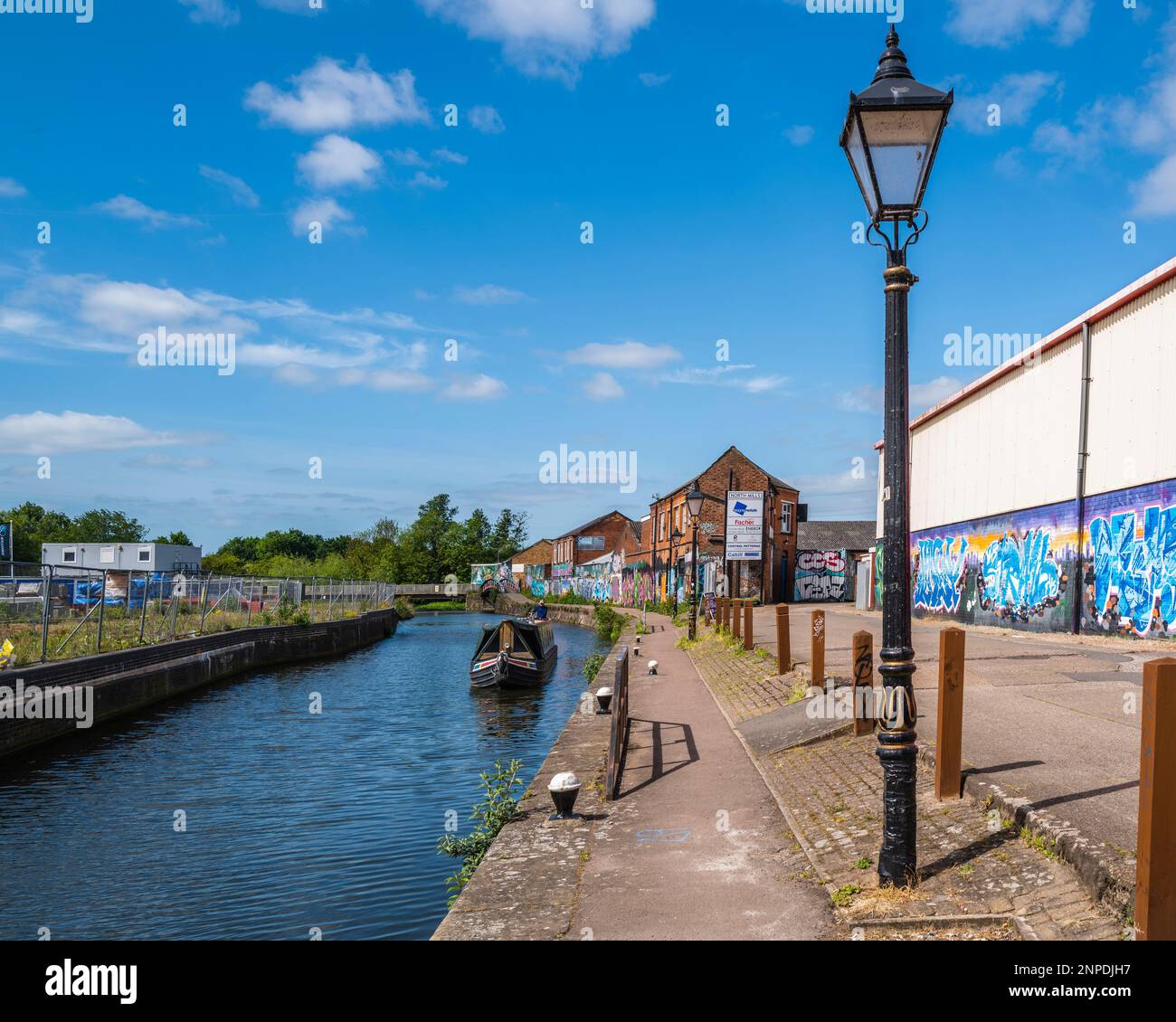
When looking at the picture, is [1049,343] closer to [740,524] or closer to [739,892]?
[739,892]

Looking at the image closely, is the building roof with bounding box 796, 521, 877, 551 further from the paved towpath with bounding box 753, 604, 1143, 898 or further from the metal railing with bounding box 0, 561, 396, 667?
the paved towpath with bounding box 753, 604, 1143, 898

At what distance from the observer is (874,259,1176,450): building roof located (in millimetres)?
16125

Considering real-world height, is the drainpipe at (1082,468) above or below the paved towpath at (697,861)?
above

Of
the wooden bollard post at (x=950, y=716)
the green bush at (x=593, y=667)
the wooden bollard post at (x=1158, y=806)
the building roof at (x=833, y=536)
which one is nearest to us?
the wooden bollard post at (x=1158, y=806)

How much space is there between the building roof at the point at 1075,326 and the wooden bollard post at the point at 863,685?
458 inches

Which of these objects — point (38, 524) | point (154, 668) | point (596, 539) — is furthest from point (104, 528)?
point (154, 668)

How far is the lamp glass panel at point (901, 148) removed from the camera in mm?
4945

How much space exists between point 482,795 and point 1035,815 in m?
8.73

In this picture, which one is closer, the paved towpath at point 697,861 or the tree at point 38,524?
the paved towpath at point 697,861

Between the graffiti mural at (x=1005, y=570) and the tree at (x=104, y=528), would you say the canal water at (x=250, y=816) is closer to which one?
the graffiti mural at (x=1005, y=570)

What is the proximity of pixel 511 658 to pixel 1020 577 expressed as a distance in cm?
1325

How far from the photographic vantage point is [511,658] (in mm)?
25516

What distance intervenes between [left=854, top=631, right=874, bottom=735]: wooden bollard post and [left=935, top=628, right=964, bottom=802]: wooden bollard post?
2.25 m

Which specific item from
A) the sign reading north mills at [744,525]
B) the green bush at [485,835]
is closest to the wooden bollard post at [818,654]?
the green bush at [485,835]
